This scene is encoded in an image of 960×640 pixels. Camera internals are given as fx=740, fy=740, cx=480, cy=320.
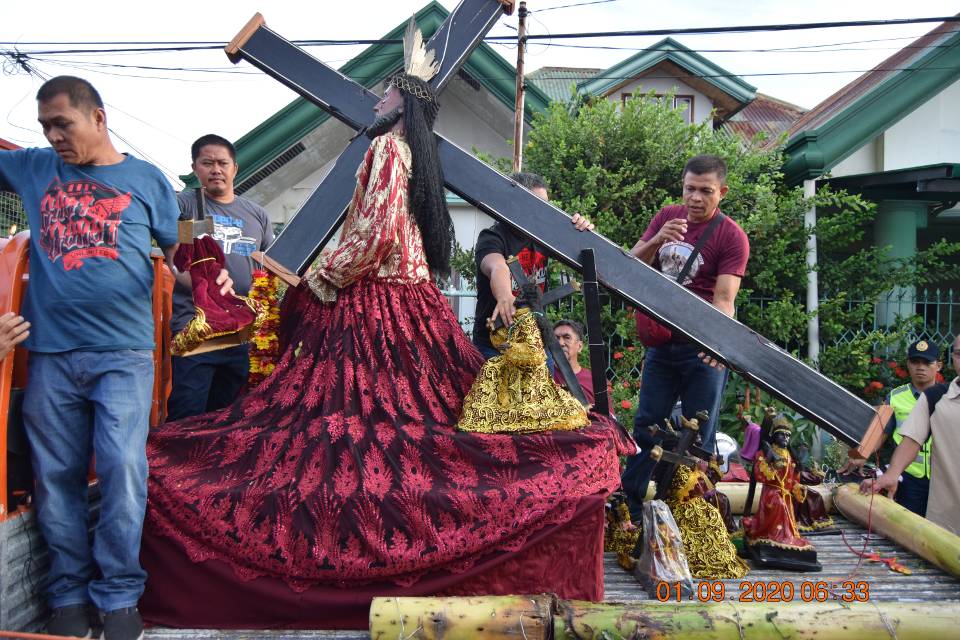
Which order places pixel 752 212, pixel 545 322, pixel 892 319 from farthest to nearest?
pixel 892 319, pixel 752 212, pixel 545 322

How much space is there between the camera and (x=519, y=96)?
888 centimetres

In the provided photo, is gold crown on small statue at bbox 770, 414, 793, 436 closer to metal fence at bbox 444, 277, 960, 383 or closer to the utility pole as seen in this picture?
metal fence at bbox 444, 277, 960, 383

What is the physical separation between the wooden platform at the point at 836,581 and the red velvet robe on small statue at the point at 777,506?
16 centimetres

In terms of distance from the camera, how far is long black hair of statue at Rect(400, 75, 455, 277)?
3430 millimetres

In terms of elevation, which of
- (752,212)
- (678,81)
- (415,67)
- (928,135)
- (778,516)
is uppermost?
(678,81)

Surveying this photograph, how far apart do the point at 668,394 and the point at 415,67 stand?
2177 mm

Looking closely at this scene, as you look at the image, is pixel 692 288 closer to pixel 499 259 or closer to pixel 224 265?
pixel 499 259

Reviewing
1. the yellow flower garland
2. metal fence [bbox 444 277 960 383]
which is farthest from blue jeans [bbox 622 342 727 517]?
metal fence [bbox 444 277 960 383]

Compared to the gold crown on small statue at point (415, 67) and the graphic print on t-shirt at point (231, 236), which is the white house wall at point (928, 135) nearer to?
the gold crown on small statue at point (415, 67)

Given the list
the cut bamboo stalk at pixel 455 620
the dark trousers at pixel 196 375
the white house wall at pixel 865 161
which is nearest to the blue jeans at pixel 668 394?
the cut bamboo stalk at pixel 455 620

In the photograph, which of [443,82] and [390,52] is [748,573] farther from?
[390,52]

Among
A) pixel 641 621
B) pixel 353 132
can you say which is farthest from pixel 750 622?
pixel 353 132

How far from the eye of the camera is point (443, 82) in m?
3.88

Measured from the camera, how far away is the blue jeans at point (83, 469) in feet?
8.55
